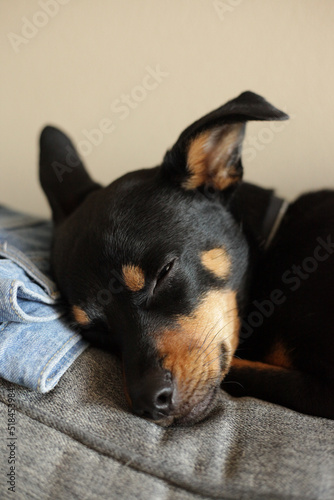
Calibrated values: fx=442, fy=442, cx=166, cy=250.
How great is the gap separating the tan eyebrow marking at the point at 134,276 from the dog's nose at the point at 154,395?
0.29 m

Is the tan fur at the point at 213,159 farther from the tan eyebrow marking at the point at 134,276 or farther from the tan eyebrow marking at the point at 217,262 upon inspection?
the tan eyebrow marking at the point at 134,276

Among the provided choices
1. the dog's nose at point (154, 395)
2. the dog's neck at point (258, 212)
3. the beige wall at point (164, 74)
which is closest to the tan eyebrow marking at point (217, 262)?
the dog's neck at point (258, 212)

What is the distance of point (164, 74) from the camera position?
2316 millimetres

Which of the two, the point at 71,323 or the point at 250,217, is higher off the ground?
the point at 250,217

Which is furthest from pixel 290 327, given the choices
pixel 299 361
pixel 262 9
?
pixel 262 9

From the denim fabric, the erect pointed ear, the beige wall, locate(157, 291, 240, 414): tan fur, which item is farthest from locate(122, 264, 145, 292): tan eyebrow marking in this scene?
the beige wall

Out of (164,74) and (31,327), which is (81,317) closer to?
(31,327)

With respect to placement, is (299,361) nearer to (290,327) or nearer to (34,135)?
(290,327)

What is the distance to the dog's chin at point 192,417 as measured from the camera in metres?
1.24

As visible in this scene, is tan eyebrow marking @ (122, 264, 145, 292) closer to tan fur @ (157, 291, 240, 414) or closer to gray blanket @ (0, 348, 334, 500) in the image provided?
tan fur @ (157, 291, 240, 414)

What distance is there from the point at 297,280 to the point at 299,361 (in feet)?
0.95

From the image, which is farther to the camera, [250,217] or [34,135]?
[34,135]

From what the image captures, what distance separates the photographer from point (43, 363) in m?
1.27

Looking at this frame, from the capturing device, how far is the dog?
133 cm
